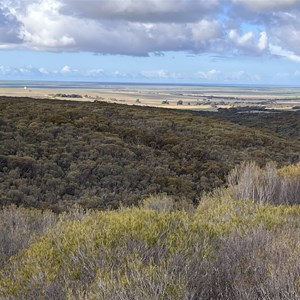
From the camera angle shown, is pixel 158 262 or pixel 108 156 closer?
pixel 158 262

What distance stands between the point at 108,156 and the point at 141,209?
11193 millimetres

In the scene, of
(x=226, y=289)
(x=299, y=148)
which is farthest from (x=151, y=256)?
(x=299, y=148)

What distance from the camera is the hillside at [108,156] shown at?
50.7ft

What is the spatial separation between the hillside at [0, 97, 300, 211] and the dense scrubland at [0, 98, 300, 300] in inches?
2.5

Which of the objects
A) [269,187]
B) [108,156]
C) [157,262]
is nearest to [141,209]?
[157,262]

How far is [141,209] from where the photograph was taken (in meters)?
8.29

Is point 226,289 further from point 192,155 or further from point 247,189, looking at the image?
point 192,155

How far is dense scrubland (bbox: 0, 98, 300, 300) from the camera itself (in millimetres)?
4855

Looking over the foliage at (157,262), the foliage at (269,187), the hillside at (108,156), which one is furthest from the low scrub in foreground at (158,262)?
the hillside at (108,156)

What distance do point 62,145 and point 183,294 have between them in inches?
658

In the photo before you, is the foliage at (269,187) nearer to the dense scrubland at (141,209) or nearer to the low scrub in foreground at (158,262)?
the dense scrubland at (141,209)

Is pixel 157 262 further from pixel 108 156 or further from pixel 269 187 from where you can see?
pixel 108 156

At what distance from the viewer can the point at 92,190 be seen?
15758mm

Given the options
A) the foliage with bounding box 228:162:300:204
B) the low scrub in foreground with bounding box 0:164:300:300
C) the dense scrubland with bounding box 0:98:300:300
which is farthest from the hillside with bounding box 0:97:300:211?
the low scrub in foreground with bounding box 0:164:300:300
